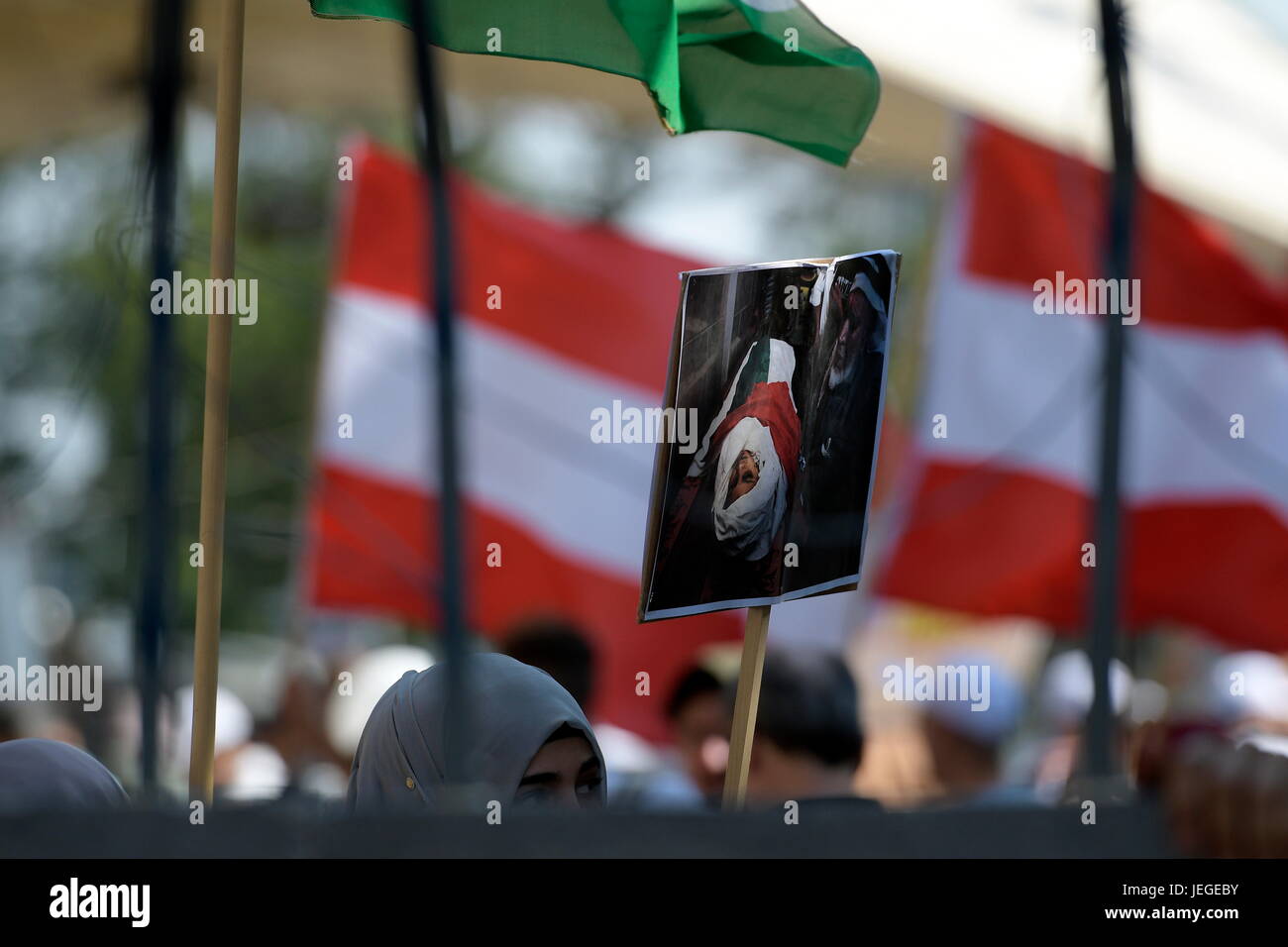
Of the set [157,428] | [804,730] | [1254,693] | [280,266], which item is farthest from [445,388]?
[280,266]

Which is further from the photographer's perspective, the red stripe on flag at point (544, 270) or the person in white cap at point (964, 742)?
the red stripe on flag at point (544, 270)

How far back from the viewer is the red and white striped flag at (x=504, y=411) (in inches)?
247

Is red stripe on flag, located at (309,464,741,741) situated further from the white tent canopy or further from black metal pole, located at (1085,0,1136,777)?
→ black metal pole, located at (1085,0,1136,777)

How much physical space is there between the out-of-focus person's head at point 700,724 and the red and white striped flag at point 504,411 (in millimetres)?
1762

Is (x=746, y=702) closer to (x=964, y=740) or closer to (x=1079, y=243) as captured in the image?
(x=964, y=740)

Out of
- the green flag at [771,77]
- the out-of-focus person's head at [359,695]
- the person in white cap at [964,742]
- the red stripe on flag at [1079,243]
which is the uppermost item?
the red stripe on flag at [1079,243]

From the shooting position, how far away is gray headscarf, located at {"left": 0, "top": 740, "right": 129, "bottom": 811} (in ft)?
6.62

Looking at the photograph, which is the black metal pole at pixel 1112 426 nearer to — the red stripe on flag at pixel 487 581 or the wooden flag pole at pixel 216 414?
the wooden flag pole at pixel 216 414

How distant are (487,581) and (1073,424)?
2.33m

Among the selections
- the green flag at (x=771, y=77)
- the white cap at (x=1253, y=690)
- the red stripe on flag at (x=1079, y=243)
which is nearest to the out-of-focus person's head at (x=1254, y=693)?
the white cap at (x=1253, y=690)

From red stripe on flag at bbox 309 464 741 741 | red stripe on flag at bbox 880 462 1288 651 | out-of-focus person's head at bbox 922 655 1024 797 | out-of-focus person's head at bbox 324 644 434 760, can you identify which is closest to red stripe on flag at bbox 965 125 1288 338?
red stripe on flag at bbox 880 462 1288 651
